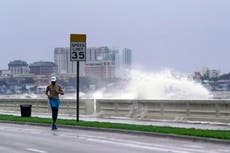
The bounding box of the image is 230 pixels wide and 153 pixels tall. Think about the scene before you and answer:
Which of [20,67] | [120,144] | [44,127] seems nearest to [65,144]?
[120,144]

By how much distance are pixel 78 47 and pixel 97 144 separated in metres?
10.1

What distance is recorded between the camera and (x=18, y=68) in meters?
77.2

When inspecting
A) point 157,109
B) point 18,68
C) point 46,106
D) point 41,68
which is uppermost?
point 18,68

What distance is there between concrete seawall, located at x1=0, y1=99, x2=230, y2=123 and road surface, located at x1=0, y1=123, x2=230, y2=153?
5.55 meters

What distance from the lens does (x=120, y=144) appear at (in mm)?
17625

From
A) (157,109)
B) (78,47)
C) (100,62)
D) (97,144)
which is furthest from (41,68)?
(97,144)

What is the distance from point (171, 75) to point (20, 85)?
64.5 feet

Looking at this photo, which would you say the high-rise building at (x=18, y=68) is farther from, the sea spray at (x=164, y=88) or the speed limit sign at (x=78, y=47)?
the speed limit sign at (x=78, y=47)

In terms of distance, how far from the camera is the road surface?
15.9m

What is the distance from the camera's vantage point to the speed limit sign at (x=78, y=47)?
→ 2709cm

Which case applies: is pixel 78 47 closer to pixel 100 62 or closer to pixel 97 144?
pixel 97 144

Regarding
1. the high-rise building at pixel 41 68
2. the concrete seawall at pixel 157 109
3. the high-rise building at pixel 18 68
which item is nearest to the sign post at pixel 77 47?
the concrete seawall at pixel 157 109

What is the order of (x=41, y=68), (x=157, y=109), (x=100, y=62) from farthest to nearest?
1. (x=41, y=68)
2. (x=100, y=62)
3. (x=157, y=109)

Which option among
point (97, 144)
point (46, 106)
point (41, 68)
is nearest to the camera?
point (97, 144)
